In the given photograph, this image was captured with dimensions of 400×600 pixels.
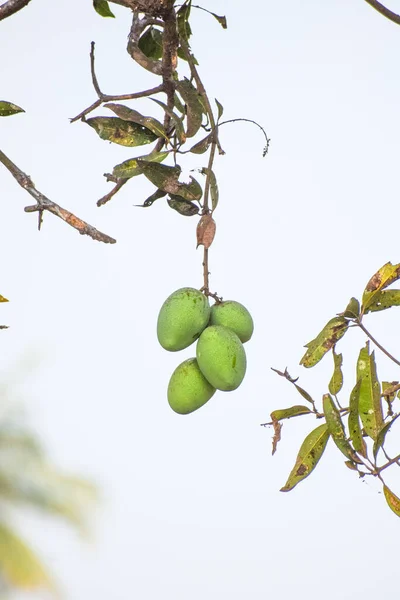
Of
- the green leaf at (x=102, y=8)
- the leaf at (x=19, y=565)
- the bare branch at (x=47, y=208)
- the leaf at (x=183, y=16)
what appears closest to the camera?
the bare branch at (x=47, y=208)

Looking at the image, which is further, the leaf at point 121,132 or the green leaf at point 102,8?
the green leaf at point 102,8

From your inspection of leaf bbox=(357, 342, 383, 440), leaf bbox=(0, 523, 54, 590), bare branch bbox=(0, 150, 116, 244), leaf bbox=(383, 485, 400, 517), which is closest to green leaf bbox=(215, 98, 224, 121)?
bare branch bbox=(0, 150, 116, 244)

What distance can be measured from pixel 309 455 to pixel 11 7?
719mm

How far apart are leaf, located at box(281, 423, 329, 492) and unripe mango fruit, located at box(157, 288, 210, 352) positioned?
0.22m

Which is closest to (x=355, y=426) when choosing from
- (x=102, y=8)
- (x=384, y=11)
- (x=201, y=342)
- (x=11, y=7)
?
(x=201, y=342)

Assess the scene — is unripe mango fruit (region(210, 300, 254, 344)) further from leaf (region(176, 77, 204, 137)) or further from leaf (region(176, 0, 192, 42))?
leaf (region(176, 0, 192, 42))

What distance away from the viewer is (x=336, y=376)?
1218mm

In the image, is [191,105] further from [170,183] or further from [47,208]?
[47,208]

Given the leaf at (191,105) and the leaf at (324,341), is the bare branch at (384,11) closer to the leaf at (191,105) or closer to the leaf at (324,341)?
the leaf at (191,105)

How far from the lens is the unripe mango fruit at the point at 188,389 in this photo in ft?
3.75

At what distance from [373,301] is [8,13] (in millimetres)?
627

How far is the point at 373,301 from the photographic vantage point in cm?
119

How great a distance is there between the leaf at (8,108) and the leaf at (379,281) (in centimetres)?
55

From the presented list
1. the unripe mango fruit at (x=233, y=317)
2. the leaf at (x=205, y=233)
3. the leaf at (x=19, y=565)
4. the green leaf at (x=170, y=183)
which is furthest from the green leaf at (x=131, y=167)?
the leaf at (x=19, y=565)
